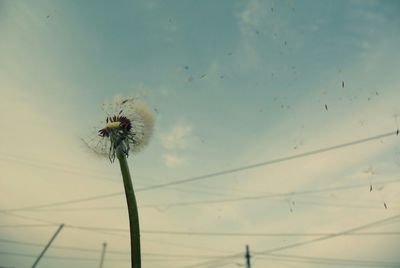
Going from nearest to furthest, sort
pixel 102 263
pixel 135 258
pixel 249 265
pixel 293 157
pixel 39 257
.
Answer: pixel 135 258, pixel 293 157, pixel 249 265, pixel 39 257, pixel 102 263

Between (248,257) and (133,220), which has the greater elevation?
(248,257)

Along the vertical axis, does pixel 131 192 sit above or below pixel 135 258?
above

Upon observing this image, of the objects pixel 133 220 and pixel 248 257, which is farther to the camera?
pixel 248 257

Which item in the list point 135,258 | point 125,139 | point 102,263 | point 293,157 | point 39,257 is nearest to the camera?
point 135,258

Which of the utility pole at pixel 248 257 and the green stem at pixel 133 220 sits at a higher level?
the utility pole at pixel 248 257

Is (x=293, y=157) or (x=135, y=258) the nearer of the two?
(x=135, y=258)

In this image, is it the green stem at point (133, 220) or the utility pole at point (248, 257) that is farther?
the utility pole at point (248, 257)

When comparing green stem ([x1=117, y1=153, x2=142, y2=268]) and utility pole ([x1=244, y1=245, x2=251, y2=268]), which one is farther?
utility pole ([x1=244, y1=245, x2=251, y2=268])

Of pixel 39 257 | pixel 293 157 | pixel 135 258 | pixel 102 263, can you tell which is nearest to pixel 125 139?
pixel 135 258

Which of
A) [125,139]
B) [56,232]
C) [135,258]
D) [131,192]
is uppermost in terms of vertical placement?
[56,232]

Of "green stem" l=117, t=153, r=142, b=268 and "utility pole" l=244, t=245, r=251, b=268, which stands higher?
"utility pole" l=244, t=245, r=251, b=268

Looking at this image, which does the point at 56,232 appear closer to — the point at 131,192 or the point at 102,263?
the point at 102,263
